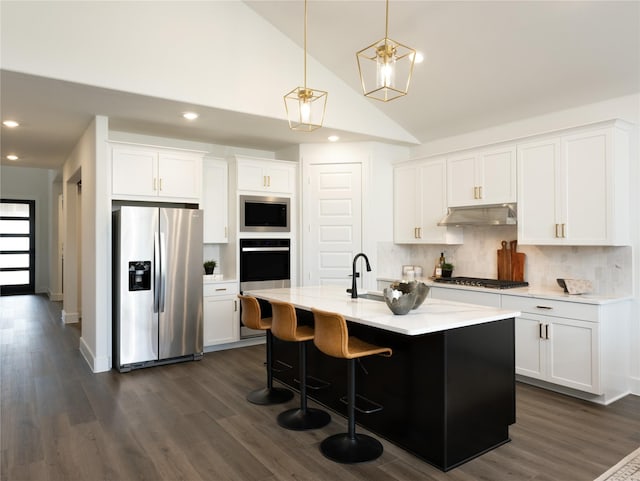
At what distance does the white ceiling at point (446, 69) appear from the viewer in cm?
354

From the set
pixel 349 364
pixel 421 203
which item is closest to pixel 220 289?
pixel 421 203

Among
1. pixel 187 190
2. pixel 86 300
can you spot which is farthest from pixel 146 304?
pixel 187 190

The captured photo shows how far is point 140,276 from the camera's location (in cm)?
468

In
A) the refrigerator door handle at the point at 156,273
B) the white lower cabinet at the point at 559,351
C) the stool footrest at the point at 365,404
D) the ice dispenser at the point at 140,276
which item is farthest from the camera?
the refrigerator door handle at the point at 156,273

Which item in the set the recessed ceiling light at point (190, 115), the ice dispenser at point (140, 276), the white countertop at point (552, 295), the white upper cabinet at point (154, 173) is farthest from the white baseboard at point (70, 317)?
the white countertop at point (552, 295)

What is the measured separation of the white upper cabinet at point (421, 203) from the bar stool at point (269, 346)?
2602 mm

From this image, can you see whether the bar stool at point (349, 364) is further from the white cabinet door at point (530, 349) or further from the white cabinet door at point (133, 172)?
the white cabinet door at point (133, 172)

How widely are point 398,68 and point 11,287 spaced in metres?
10.6

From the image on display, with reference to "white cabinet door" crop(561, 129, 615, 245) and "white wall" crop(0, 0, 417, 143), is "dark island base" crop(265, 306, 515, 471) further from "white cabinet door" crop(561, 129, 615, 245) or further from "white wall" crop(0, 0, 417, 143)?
"white wall" crop(0, 0, 417, 143)

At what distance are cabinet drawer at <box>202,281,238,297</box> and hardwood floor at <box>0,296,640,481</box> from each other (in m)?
1.02

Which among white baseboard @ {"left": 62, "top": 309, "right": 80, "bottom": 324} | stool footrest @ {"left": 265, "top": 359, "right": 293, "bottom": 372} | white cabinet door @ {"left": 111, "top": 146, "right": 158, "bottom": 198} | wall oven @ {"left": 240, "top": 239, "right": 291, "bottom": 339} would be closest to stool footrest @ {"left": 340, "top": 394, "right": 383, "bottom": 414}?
stool footrest @ {"left": 265, "top": 359, "right": 293, "bottom": 372}

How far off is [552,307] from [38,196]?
446 inches

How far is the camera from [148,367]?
473cm

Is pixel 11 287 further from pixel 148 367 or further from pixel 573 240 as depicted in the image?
pixel 573 240
